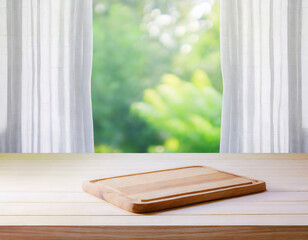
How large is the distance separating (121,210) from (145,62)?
3.24 metres

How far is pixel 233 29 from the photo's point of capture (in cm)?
204

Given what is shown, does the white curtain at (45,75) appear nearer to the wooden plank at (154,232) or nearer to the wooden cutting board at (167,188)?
the wooden cutting board at (167,188)

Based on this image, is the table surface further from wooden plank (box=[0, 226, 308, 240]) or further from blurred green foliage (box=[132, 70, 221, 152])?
blurred green foliage (box=[132, 70, 221, 152])

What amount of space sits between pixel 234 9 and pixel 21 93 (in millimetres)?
1083

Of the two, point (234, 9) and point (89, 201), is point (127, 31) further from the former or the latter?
point (89, 201)

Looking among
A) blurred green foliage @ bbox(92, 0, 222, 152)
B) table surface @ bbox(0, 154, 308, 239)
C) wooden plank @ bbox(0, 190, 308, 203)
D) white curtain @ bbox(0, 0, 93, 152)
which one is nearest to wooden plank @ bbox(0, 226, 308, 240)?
table surface @ bbox(0, 154, 308, 239)

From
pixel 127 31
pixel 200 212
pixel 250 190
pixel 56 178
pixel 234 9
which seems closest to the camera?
pixel 200 212

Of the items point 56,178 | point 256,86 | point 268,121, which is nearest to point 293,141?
point 268,121

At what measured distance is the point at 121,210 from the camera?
927 millimetres

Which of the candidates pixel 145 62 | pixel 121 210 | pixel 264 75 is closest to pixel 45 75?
pixel 264 75

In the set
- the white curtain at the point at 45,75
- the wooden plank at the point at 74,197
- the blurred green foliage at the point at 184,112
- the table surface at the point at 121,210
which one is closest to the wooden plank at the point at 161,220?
the table surface at the point at 121,210

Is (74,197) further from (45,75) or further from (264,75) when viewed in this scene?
(264,75)

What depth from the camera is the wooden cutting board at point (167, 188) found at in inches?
37.0

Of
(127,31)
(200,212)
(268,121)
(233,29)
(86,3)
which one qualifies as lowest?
(200,212)
